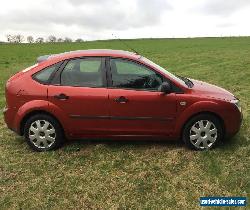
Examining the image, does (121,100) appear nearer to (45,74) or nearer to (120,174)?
(120,174)

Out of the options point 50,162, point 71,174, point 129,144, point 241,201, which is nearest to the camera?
point 241,201

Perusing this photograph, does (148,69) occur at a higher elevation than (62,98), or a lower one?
higher

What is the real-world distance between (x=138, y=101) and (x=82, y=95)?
93 cm

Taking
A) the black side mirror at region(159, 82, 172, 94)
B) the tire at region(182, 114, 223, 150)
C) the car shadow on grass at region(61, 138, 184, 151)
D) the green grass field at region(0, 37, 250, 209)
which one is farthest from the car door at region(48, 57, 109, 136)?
the tire at region(182, 114, 223, 150)

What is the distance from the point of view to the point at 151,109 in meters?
6.66

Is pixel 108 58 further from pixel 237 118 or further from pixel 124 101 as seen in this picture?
pixel 237 118

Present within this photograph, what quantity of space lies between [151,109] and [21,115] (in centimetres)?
220

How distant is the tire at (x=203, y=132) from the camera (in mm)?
6746

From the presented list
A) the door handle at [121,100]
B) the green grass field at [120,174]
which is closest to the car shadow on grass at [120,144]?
the green grass field at [120,174]

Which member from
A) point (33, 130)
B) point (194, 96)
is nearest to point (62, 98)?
point (33, 130)

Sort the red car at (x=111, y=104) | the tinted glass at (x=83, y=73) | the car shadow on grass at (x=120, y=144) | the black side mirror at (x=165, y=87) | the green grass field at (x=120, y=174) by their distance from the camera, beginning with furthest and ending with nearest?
the car shadow on grass at (x=120, y=144), the tinted glass at (x=83, y=73), the red car at (x=111, y=104), the black side mirror at (x=165, y=87), the green grass field at (x=120, y=174)

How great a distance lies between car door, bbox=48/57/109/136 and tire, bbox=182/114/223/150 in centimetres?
141

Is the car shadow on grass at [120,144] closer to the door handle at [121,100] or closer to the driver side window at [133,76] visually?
the door handle at [121,100]

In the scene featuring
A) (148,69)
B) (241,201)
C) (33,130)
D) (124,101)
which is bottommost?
(241,201)
